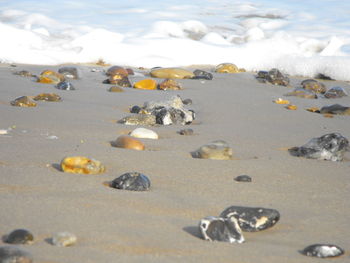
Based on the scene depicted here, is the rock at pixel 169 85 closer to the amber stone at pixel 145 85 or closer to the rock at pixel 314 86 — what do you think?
the amber stone at pixel 145 85

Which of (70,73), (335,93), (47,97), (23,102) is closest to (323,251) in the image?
(23,102)

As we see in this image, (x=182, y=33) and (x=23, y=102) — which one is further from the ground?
(x=182, y=33)

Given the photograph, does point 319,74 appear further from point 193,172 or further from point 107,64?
point 193,172

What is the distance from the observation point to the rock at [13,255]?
1.45 meters

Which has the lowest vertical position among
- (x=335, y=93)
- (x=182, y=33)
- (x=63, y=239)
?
(x=335, y=93)

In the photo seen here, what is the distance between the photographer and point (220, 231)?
68.6 inches

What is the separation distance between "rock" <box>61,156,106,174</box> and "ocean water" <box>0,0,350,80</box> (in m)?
4.48

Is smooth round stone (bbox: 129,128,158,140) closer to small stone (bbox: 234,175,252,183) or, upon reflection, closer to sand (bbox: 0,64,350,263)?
sand (bbox: 0,64,350,263)

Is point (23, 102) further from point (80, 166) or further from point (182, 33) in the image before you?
point (182, 33)

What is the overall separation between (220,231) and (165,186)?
2.01 feet

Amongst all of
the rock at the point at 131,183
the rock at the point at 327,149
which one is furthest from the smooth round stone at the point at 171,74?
the rock at the point at 131,183

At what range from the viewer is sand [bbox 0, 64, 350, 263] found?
168 centimetres

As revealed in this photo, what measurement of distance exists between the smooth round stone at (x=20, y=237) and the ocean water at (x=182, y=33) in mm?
5245

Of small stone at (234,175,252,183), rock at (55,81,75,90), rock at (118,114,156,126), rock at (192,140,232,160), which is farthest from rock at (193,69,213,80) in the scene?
small stone at (234,175,252,183)
